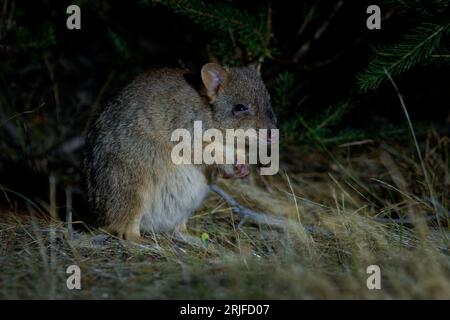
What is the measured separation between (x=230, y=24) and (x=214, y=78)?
577mm

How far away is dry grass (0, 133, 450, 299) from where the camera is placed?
2.55m

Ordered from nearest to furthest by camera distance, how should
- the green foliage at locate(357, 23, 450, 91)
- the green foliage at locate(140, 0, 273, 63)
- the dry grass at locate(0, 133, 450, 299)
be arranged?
1. the dry grass at locate(0, 133, 450, 299)
2. the green foliage at locate(357, 23, 450, 91)
3. the green foliage at locate(140, 0, 273, 63)

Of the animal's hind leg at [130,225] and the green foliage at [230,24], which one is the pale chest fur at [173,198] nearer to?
the animal's hind leg at [130,225]

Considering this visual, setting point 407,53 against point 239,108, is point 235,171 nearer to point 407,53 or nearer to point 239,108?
point 239,108

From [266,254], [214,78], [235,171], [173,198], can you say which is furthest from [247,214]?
[214,78]

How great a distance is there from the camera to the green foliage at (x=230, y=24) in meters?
3.96

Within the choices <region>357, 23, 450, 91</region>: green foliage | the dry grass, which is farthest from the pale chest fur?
<region>357, 23, 450, 91</region>: green foliage

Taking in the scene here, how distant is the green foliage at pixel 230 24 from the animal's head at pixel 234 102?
48 centimetres

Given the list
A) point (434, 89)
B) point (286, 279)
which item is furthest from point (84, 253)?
point (434, 89)

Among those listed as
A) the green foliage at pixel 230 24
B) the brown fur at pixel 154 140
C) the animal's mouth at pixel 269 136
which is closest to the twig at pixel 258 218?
the brown fur at pixel 154 140

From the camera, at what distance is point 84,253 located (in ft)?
10.5

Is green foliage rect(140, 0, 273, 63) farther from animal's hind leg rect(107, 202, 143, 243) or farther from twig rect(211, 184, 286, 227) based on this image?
animal's hind leg rect(107, 202, 143, 243)

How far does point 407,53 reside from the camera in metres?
3.44

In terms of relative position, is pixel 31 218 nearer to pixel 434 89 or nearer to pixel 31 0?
pixel 31 0
